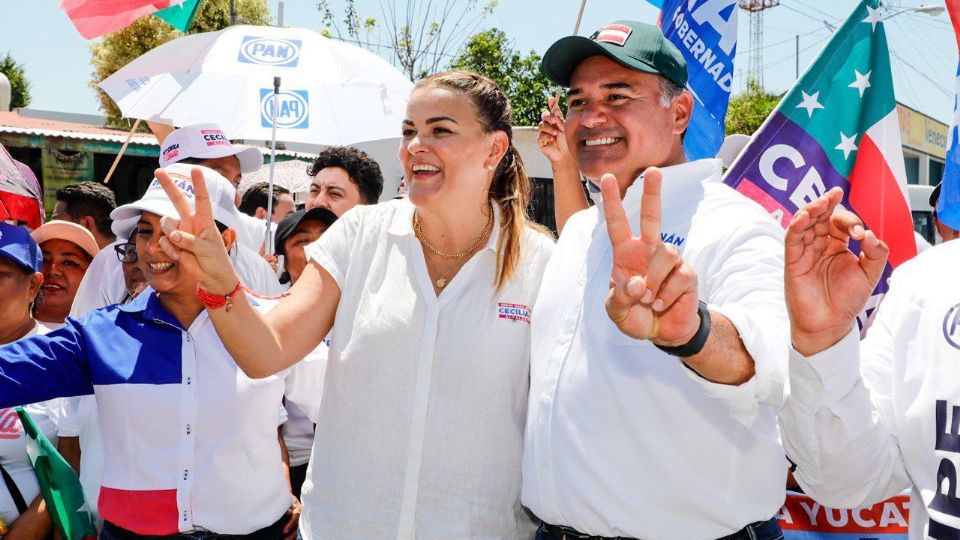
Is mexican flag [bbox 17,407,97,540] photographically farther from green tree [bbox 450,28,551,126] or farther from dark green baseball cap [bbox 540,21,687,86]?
green tree [bbox 450,28,551,126]

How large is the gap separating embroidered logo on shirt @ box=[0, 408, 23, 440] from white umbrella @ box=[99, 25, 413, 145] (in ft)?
10.8

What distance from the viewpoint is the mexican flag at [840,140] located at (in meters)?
4.01

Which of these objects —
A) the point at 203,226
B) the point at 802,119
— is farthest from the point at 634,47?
the point at 802,119

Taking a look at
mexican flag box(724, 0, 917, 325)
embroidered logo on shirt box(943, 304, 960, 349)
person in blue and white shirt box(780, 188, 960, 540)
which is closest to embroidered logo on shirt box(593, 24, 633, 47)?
person in blue and white shirt box(780, 188, 960, 540)

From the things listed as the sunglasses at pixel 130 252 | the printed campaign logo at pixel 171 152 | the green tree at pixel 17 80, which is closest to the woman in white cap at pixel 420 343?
the sunglasses at pixel 130 252

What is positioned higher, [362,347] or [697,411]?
[697,411]

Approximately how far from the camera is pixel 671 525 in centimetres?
211

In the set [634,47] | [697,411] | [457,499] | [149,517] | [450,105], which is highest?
[634,47]

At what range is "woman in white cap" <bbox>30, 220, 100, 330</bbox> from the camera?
13.7ft

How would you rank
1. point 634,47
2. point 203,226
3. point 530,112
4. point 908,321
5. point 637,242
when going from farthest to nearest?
point 530,112 → point 634,47 → point 203,226 → point 908,321 → point 637,242

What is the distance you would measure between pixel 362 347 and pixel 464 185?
596 millimetres

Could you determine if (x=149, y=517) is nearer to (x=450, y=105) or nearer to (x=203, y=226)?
(x=203, y=226)

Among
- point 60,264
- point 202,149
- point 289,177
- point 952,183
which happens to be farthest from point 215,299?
point 289,177

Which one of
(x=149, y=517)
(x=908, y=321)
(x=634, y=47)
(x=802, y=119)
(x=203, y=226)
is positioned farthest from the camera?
(x=802, y=119)
